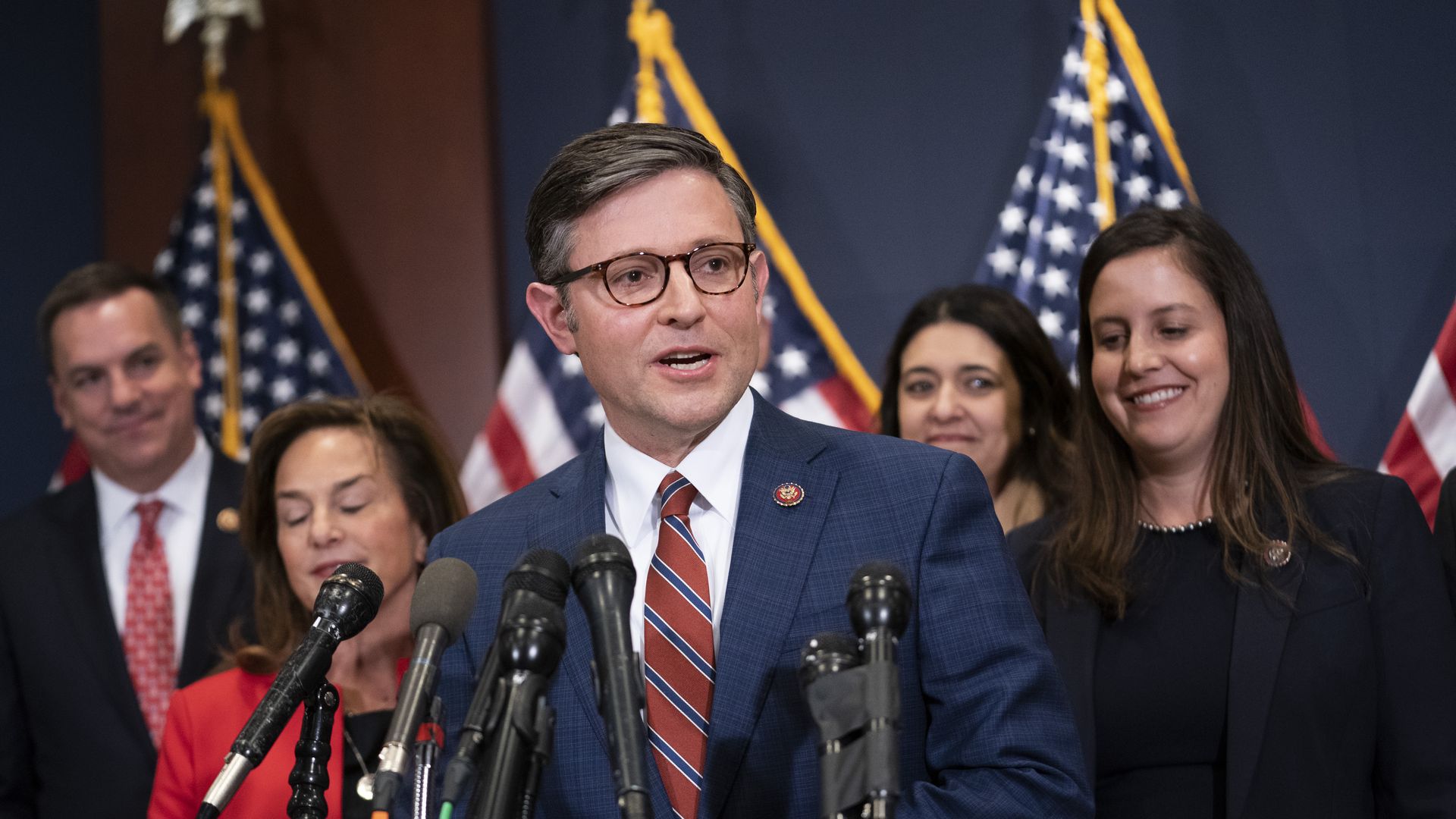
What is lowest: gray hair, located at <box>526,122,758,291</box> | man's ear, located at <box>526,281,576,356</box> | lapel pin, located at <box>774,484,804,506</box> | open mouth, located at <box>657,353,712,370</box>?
lapel pin, located at <box>774,484,804,506</box>

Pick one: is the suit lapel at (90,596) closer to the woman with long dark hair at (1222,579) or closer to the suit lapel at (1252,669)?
the woman with long dark hair at (1222,579)

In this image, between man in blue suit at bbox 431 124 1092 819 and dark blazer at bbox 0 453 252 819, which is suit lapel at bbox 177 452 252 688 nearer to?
dark blazer at bbox 0 453 252 819

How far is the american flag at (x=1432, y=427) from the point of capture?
3316 mm

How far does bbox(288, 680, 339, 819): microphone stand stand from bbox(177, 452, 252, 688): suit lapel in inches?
64.1

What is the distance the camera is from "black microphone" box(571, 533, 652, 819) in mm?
1140

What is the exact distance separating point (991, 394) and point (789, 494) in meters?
1.72

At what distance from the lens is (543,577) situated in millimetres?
1280

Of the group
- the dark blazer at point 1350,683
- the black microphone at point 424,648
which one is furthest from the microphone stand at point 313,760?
the dark blazer at point 1350,683

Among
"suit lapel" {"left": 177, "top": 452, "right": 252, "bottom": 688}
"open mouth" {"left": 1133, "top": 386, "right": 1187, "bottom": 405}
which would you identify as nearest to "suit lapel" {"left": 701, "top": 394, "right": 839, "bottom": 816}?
"open mouth" {"left": 1133, "top": 386, "right": 1187, "bottom": 405}

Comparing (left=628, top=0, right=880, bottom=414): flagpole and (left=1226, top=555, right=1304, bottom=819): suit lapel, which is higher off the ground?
(left=628, top=0, right=880, bottom=414): flagpole

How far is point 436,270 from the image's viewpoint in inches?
191

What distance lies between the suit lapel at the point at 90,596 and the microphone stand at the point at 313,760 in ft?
5.85

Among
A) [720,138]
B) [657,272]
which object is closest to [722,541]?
[657,272]

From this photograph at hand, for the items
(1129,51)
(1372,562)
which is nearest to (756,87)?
(1129,51)
